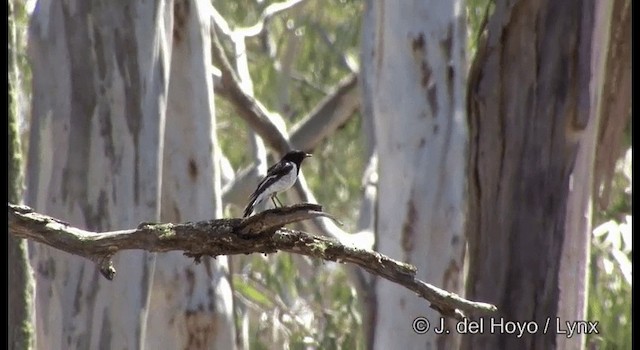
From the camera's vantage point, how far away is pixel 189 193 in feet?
17.2

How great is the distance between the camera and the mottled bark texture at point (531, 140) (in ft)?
14.9

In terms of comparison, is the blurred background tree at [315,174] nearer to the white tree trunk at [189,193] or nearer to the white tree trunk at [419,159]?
the white tree trunk at [419,159]

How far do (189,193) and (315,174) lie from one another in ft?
14.0

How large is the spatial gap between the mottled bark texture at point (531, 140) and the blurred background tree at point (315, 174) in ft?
4.27

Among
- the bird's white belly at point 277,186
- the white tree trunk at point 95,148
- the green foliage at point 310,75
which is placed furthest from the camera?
the green foliage at point 310,75

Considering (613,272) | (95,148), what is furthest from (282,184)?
(613,272)

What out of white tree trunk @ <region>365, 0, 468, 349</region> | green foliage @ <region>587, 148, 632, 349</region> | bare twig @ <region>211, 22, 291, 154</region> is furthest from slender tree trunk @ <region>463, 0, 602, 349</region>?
green foliage @ <region>587, 148, 632, 349</region>

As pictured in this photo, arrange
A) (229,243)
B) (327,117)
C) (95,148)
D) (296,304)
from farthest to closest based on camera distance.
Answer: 1. (296,304)
2. (327,117)
3. (95,148)
4. (229,243)

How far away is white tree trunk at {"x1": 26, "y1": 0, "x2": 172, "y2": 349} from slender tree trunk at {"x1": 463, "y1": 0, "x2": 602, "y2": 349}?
3.89 ft

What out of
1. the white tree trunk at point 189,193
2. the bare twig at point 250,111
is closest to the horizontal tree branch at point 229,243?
the white tree trunk at point 189,193

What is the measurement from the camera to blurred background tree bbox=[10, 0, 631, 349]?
279 inches

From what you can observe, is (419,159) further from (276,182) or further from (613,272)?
(613,272)

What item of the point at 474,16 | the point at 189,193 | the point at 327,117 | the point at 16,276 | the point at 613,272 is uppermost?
the point at 474,16
